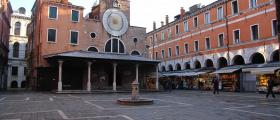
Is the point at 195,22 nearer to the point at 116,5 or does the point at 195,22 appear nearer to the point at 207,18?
the point at 207,18

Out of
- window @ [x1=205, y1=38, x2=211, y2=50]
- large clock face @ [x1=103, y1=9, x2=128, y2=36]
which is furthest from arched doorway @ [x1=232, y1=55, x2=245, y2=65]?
large clock face @ [x1=103, y1=9, x2=128, y2=36]

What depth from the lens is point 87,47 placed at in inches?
1249

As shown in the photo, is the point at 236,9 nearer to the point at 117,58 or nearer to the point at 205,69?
the point at 205,69

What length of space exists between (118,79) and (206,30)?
13.3 m

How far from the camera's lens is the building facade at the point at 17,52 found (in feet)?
158

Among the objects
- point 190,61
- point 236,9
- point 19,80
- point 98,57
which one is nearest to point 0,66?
point 98,57

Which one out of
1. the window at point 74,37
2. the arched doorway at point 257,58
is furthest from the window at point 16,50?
the arched doorway at point 257,58

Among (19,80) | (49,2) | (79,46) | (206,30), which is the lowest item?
(19,80)

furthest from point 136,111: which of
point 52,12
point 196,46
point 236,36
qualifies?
point 196,46

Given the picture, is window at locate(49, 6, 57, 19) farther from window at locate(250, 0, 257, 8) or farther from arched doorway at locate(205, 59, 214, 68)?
window at locate(250, 0, 257, 8)

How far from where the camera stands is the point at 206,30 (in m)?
35.5

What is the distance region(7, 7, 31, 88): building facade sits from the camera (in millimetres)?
48156

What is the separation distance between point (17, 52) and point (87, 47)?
23.9m

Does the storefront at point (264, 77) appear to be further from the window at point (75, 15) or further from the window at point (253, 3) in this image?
the window at point (75, 15)
